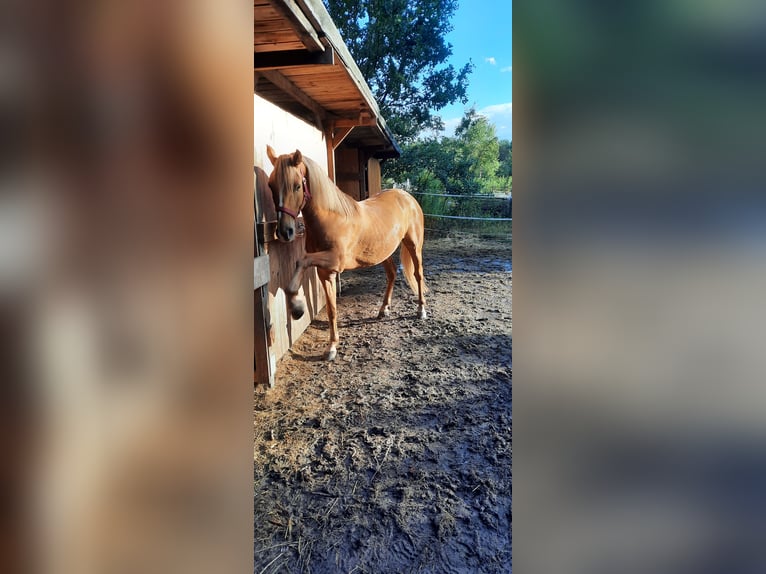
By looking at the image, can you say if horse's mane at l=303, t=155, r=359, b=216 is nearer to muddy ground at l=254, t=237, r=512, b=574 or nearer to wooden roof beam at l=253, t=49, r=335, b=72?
wooden roof beam at l=253, t=49, r=335, b=72

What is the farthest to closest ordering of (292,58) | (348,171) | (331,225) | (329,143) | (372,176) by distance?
1. (372,176)
2. (348,171)
3. (329,143)
4. (331,225)
5. (292,58)

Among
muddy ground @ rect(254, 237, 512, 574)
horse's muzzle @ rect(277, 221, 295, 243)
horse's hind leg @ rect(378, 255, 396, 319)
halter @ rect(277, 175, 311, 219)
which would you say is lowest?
muddy ground @ rect(254, 237, 512, 574)

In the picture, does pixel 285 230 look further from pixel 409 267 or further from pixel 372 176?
pixel 372 176

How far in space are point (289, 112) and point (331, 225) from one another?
1147 mm

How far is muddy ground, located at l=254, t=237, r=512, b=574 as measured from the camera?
1.50m

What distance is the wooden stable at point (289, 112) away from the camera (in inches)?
82.8

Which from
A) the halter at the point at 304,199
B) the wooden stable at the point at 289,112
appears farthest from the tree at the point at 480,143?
the halter at the point at 304,199

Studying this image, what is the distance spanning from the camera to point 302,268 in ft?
10.5

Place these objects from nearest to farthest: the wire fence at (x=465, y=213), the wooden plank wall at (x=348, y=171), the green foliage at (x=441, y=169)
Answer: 1. the wooden plank wall at (x=348, y=171)
2. the wire fence at (x=465, y=213)
3. the green foliage at (x=441, y=169)

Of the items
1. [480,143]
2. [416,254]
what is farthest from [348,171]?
[480,143]

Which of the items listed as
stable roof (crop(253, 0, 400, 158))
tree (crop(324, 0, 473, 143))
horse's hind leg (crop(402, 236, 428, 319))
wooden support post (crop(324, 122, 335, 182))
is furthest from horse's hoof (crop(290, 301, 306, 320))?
tree (crop(324, 0, 473, 143))

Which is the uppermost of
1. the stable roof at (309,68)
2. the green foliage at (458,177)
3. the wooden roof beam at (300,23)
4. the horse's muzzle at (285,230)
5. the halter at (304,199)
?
the green foliage at (458,177)

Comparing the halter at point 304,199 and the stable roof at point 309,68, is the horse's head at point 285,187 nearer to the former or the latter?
the halter at point 304,199
